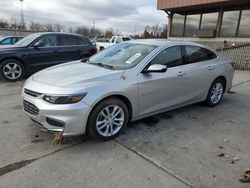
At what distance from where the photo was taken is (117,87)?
3186 millimetres

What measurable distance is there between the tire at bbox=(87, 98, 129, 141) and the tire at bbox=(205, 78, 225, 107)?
2369mm

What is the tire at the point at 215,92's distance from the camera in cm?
492

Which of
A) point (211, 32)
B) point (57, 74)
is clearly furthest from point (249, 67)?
point (57, 74)

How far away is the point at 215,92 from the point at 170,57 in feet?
5.78

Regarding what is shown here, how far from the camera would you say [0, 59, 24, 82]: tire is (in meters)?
6.97

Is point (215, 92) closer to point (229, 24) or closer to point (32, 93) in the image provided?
point (32, 93)

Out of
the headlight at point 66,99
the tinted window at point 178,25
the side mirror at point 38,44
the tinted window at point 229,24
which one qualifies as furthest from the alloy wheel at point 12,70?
the tinted window at point 178,25

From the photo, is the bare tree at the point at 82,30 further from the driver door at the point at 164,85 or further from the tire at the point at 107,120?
the tire at the point at 107,120

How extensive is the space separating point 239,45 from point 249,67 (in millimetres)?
1362

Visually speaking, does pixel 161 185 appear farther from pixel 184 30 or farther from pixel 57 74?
pixel 184 30

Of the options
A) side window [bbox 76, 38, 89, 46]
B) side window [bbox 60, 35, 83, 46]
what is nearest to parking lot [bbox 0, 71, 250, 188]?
side window [bbox 60, 35, 83, 46]

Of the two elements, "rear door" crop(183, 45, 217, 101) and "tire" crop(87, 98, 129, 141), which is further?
"rear door" crop(183, 45, 217, 101)

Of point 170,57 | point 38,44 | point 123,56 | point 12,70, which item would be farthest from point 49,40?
point 170,57

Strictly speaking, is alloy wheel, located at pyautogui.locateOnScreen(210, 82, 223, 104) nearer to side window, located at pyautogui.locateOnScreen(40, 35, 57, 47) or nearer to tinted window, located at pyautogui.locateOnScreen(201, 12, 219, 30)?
side window, located at pyautogui.locateOnScreen(40, 35, 57, 47)
